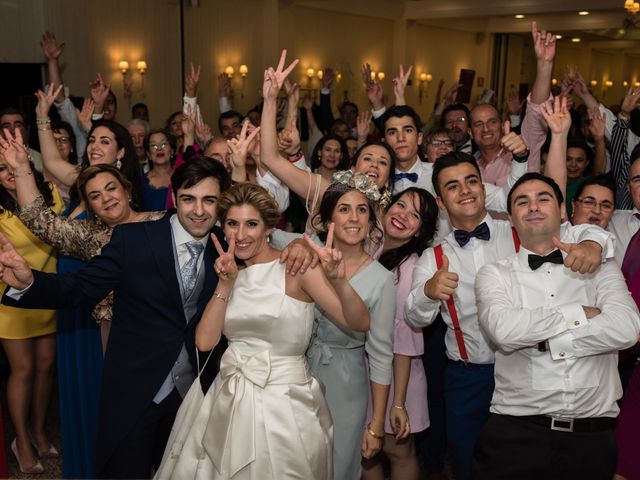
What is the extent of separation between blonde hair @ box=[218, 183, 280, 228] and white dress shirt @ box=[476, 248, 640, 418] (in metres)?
0.78

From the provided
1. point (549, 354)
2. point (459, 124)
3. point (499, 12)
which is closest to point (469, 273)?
point (549, 354)

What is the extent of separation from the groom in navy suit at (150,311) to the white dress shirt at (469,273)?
82 cm

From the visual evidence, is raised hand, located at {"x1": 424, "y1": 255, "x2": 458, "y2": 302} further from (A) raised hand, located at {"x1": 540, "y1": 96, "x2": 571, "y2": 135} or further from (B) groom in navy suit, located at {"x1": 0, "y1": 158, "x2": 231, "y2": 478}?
(A) raised hand, located at {"x1": 540, "y1": 96, "x2": 571, "y2": 135}

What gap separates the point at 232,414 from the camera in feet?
7.45

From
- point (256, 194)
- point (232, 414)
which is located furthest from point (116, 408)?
point (256, 194)

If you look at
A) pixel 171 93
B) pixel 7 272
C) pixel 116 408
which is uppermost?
pixel 171 93

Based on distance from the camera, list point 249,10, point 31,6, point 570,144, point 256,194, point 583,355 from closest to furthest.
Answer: point 583,355
point 256,194
point 570,144
point 31,6
point 249,10

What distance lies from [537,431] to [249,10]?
9.83m

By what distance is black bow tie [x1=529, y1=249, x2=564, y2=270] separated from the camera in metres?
2.32

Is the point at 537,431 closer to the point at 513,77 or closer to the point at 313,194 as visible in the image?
the point at 313,194

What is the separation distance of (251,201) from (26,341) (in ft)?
5.65

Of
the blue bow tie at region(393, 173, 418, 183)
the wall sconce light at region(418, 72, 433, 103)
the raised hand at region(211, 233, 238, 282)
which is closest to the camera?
the raised hand at region(211, 233, 238, 282)

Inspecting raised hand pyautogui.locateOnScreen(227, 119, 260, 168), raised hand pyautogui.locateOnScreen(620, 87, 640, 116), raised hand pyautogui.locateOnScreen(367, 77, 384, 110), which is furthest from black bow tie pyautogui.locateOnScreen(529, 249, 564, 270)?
raised hand pyautogui.locateOnScreen(367, 77, 384, 110)

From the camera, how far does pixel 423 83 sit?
14898 mm
